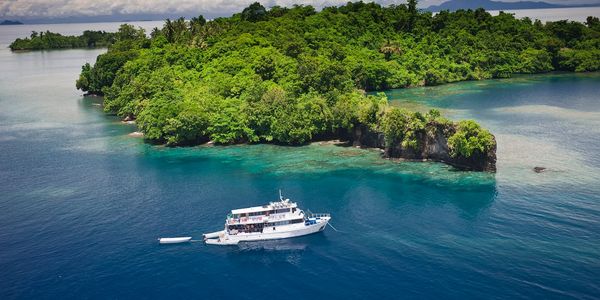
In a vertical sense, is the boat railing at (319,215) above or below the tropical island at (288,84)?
below

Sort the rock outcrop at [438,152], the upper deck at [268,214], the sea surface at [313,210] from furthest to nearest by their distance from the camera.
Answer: the rock outcrop at [438,152]
the upper deck at [268,214]
the sea surface at [313,210]

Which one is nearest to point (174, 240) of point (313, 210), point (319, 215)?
point (319, 215)

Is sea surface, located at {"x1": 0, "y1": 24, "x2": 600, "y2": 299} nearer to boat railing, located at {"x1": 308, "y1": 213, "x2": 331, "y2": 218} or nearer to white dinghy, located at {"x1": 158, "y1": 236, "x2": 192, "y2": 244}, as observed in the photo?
white dinghy, located at {"x1": 158, "y1": 236, "x2": 192, "y2": 244}

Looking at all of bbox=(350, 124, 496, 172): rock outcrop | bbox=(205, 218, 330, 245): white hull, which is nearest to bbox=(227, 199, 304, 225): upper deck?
bbox=(205, 218, 330, 245): white hull

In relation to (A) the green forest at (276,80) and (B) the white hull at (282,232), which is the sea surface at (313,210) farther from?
(A) the green forest at (276,80)

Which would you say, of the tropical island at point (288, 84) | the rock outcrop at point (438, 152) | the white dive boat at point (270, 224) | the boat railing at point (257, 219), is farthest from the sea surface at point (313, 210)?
the tropical island at point (288, 84)

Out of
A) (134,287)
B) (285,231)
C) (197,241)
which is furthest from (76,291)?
(285,231)
